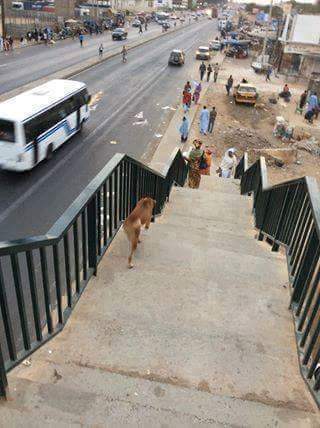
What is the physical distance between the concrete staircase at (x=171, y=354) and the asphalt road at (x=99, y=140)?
7.02 meters

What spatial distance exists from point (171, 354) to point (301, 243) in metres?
1.96

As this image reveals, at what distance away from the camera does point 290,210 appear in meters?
5.54

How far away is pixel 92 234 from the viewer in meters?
4.32

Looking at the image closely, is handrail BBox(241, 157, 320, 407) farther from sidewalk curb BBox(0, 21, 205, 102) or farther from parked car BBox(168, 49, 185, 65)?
parked car BBox(168, 49, 185, 65)

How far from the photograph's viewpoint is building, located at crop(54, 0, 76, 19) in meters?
62.6

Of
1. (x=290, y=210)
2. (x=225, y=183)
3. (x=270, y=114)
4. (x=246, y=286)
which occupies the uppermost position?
(x=290, y=210)

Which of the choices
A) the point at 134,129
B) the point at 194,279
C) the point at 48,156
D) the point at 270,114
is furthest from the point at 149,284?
the point at 270,114

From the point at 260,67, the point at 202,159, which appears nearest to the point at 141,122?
the point at 202,159

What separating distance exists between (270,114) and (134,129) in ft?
39.0

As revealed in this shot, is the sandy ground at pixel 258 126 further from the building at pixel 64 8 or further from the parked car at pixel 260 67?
the building at pixel 64 8

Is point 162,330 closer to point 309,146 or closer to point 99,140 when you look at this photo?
point 99,140

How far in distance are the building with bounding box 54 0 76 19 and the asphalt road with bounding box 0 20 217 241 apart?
27.9 meters

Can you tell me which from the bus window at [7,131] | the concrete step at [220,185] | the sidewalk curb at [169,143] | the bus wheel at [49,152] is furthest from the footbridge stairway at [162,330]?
the bus wheel at [49,152]

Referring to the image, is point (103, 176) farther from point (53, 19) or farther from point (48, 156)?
point (53, 19)
